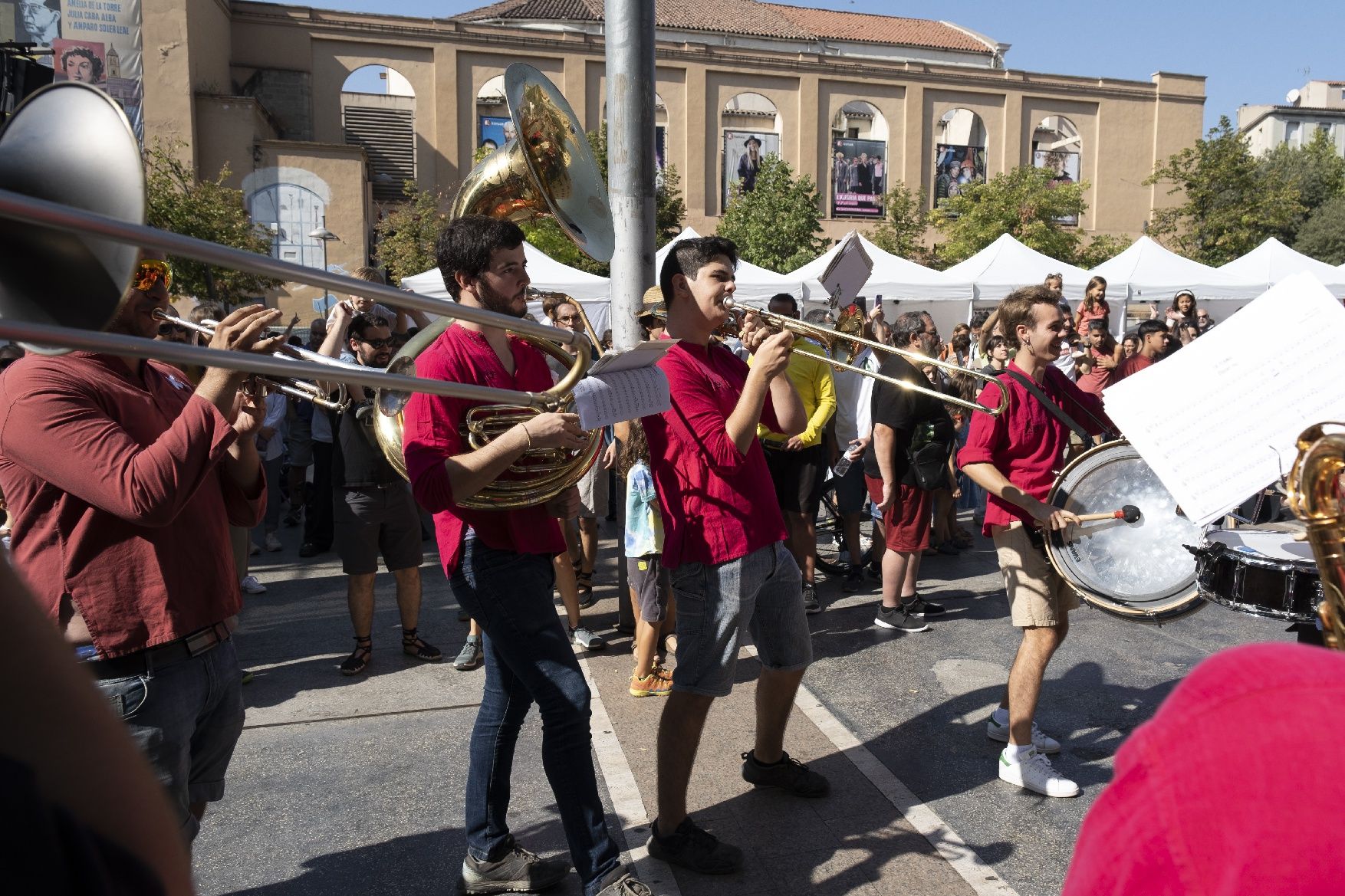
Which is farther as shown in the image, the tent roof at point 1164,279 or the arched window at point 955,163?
the arched window at point 955,163

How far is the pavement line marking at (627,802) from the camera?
320 cm

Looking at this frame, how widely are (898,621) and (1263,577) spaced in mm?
3443

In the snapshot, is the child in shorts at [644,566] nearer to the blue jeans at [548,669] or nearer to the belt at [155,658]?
the blue jeans at [548,669]

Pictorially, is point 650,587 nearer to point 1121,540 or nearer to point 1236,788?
point 1121,540

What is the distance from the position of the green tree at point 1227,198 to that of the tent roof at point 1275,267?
19228mm

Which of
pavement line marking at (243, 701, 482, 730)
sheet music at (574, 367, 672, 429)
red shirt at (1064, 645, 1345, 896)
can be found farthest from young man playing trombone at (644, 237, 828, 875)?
red shirt at (1064, 645, 1345, 896)

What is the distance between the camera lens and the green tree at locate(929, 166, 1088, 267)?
3291 cm

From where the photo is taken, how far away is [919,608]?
6059mm

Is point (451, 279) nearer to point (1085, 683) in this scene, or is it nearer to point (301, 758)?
point (301, 758)

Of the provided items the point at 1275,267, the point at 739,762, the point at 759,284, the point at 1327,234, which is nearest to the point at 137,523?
the point at 739,762

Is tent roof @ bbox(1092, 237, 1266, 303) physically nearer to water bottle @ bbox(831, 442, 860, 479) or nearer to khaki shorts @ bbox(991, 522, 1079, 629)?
water bottle @ bbox(831, 442, 860, 479)

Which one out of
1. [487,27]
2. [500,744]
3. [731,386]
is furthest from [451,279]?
[487,27]

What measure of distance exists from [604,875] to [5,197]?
2396 mm

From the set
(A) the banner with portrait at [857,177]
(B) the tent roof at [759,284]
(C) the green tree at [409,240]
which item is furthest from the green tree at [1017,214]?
(B) the tent roof at [759,284]
